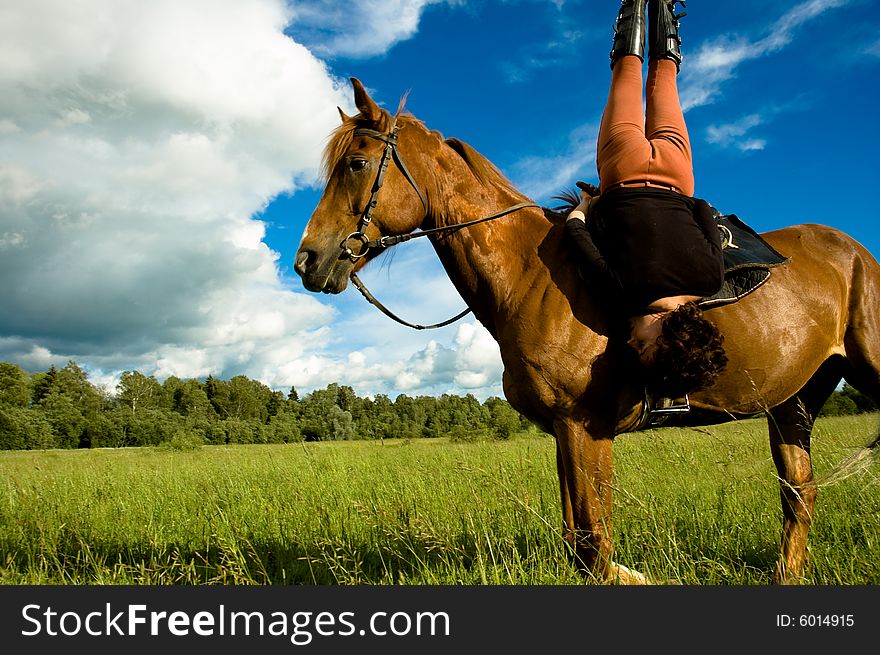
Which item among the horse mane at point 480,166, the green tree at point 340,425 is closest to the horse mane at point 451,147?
the horse mane at point 480,166

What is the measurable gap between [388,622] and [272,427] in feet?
107

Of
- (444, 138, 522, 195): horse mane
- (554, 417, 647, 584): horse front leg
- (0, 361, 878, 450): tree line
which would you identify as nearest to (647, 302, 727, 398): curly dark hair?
(554, 417, 647, 584): horse front leg

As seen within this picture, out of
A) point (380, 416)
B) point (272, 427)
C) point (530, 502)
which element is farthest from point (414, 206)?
point (380, 416)

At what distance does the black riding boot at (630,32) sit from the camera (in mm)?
3168

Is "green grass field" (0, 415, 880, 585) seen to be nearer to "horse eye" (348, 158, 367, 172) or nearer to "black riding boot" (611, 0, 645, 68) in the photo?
"horse eye" (348, 158, 367, 172)

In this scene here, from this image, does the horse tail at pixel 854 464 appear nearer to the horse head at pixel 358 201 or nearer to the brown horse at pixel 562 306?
the brown horse at pixel 562 306

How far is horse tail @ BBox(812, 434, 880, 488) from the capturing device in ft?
10.9

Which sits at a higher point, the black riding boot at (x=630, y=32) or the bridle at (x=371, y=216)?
the black riding boot at (x=630, y=32)

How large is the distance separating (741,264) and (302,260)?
9.26ft

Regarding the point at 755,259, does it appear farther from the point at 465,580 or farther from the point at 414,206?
the point at 465,580

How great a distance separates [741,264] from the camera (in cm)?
307

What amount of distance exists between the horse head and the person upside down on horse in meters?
1.12

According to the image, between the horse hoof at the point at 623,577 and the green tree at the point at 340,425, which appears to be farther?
the green tree at the point at 340,425

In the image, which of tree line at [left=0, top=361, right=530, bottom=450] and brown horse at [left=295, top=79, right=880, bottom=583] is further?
tree line at [left=0, top=361, right=530, bottom=450]
